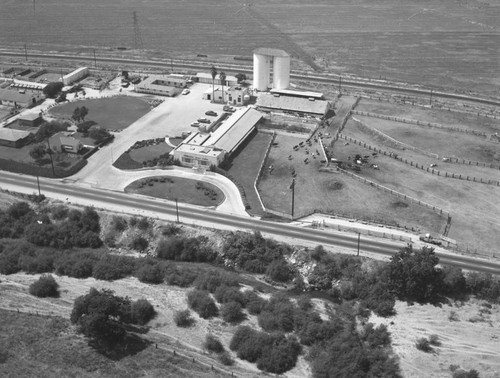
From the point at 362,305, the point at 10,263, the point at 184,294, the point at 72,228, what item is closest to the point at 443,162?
the point at 362,305

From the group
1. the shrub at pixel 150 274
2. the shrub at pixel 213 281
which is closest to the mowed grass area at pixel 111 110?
the shrub at pixel 150 274

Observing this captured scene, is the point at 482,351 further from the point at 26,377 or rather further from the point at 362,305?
the point at 26,377

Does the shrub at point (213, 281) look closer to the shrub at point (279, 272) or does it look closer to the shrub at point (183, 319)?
the shrub at point (279, 272)

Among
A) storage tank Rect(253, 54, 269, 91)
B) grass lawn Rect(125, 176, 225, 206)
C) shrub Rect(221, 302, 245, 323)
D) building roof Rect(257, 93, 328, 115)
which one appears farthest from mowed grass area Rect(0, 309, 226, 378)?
storage tank Rect(253, 54, 269, 91)

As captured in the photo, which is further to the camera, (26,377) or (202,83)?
(202,83)

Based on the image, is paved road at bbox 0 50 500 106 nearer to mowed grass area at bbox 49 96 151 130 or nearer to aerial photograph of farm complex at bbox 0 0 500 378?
aerial photograph of farm complex at bbox 0 0 500 378

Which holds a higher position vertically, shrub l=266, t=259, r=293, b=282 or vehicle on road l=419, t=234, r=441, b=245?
vehicle on road l=419, t=234, r=441, b=245
